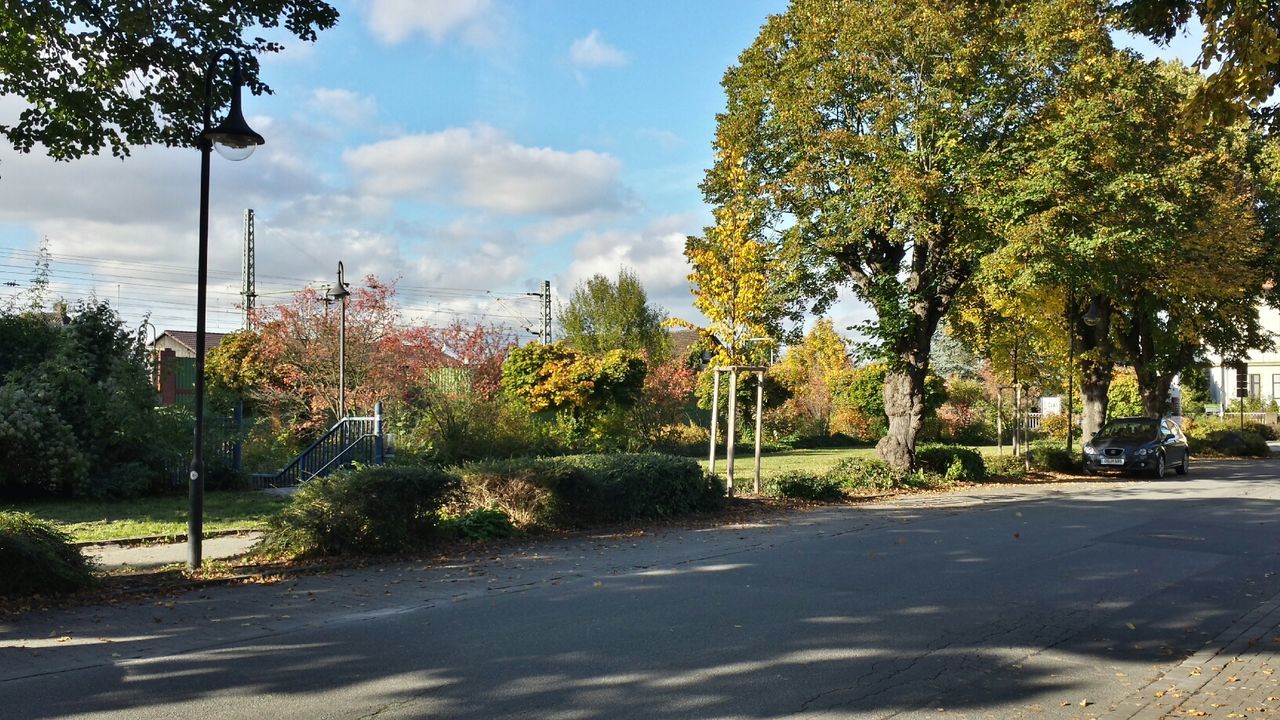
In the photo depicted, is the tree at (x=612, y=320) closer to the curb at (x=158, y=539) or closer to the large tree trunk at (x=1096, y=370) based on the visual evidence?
the large tree trunk at (x=1096, y=370)

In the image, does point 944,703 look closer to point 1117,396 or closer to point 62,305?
point 62,305

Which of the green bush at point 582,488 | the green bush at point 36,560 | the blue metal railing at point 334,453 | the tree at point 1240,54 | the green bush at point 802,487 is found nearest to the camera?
the tree at point 1240,54

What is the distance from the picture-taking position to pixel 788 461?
3034 cm

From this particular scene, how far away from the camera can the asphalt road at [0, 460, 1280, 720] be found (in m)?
5.70

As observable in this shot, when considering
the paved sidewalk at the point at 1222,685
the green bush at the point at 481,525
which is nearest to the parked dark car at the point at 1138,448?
the paved sidewalk at the point at 1222,685

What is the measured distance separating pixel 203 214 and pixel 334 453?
11.2 meters

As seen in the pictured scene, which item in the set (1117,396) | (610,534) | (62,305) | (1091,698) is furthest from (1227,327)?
(62,305)

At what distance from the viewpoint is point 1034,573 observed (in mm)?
10164

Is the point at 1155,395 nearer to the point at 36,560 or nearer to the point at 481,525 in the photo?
the point at 481,525

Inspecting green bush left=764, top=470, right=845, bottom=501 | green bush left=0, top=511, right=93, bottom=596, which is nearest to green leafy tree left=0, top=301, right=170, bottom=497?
green bush left=0, top=511, right=93, bottom=596

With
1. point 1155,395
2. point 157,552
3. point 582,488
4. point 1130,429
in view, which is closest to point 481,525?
point 582,488

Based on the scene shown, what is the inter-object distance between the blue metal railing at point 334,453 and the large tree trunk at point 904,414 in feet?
36.5

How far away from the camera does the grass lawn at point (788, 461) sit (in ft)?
80.2

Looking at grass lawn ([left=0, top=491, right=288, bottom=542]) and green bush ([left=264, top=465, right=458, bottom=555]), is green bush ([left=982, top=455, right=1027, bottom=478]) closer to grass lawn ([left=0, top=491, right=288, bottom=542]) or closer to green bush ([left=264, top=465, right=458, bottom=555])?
green bush ([left=264, top=465, right=458, bottom=555])
